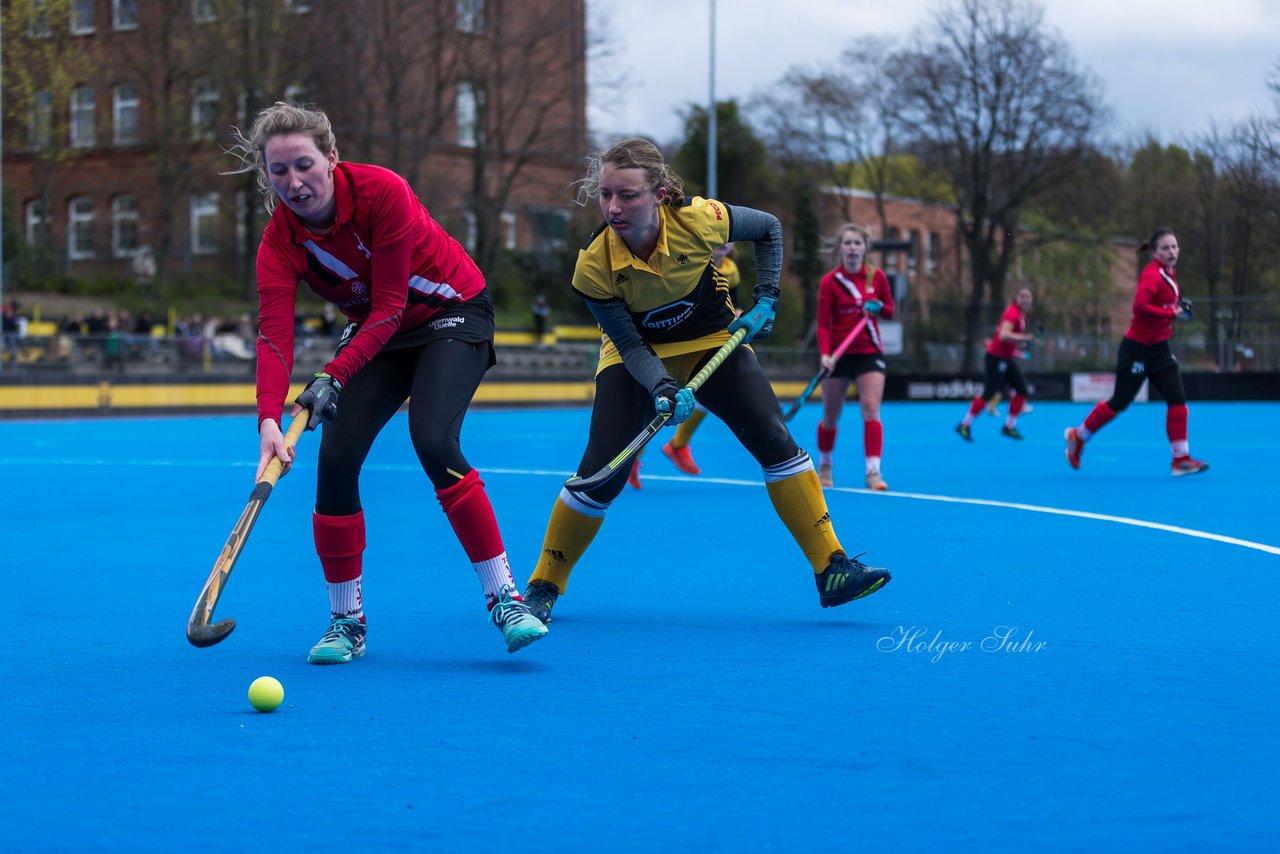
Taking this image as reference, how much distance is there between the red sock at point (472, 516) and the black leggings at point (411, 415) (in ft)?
0.11

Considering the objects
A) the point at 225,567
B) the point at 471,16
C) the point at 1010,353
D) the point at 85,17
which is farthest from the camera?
the point at 85,17

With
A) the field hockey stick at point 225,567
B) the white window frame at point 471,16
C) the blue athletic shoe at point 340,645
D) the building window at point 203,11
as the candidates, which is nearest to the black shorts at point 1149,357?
the blue athletic shoe at point 340,645

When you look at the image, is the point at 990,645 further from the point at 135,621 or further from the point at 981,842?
the point at 135,621

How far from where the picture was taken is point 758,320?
19.0 ft

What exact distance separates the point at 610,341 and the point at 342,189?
51.3 inches

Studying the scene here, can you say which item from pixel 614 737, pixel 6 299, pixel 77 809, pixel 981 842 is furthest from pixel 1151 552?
pixel 6 299

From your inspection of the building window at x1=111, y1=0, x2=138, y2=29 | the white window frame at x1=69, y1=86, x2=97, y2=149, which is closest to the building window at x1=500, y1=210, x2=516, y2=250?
the building window at x1=111, y1=0, x2=138, y2=29

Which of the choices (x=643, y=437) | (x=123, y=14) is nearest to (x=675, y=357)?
(x=643, y=437)

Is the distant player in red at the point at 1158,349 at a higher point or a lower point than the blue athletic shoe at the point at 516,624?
higher

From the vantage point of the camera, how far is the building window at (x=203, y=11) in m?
40.8

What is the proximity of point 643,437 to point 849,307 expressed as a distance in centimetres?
639

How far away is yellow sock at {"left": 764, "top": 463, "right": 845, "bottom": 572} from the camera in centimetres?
573

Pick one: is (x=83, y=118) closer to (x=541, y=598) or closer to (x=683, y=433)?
(x=683, y=433)

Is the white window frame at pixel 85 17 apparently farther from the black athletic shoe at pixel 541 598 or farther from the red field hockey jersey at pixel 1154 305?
the black athletic shoe at pixel 541 598
